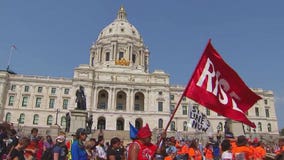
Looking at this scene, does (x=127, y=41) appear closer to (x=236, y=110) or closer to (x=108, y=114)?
(x=108, y=114)

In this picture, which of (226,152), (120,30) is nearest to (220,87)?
(226,152)

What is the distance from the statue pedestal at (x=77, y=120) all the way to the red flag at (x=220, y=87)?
16934mm

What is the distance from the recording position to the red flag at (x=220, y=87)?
667 cm

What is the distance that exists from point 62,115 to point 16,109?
10996 mm

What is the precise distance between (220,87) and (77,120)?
678 inches

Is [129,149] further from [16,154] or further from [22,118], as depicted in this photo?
[22,118]

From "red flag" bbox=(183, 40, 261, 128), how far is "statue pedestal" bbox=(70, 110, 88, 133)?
1693 centimetres

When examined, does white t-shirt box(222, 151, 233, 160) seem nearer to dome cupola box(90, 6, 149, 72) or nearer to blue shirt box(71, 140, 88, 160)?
blue shirt box(71, 140, 88, 160)

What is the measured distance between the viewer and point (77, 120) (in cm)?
2230

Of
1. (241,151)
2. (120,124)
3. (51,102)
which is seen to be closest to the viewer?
(241,151)

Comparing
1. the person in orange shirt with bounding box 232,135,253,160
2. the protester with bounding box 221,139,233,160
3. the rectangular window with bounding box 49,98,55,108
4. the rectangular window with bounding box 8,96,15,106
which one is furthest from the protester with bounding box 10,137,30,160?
the rectangular window with bounding box 8,96,15,106

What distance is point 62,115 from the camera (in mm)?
69438

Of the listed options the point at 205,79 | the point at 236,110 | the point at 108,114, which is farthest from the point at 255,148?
the point at 108,114

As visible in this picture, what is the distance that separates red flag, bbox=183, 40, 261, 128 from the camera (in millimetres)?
6672
